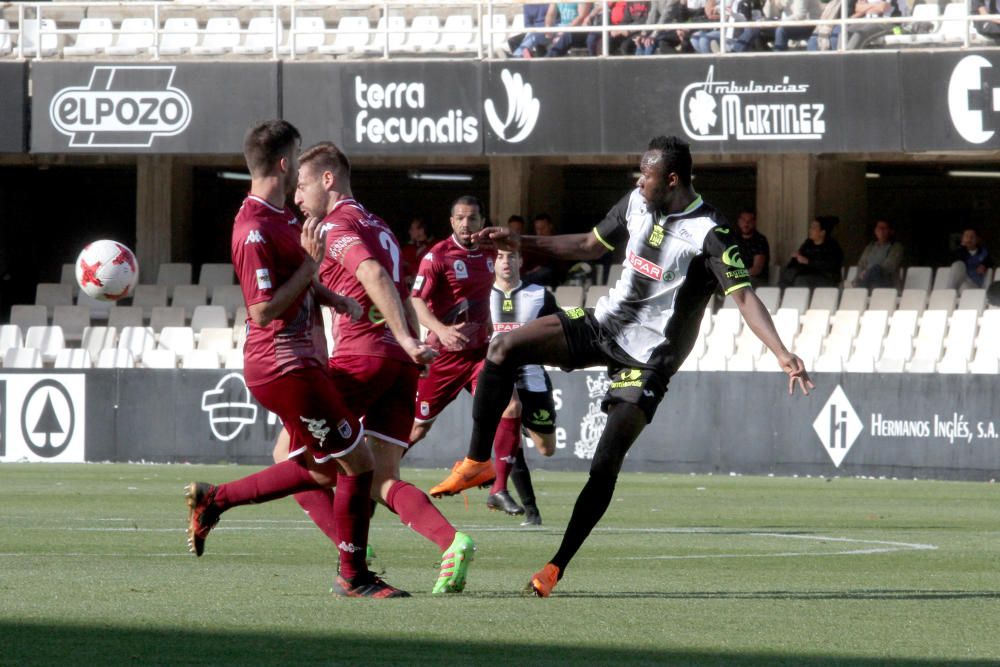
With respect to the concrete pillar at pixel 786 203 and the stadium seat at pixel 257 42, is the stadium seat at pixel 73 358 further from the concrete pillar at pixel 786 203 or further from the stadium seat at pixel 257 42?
the concrete pillar at pixel 786 203

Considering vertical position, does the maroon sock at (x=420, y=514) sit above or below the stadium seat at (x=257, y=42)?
below

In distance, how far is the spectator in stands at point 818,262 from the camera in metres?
23.8

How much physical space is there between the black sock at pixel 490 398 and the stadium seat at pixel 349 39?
18985mm

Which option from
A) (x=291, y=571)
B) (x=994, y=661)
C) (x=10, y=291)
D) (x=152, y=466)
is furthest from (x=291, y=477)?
(x=10, y=291)

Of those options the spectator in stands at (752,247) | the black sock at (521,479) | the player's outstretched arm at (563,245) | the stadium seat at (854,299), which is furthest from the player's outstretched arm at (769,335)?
the spectator in stands at (752,247)

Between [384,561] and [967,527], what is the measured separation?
16.9 feet

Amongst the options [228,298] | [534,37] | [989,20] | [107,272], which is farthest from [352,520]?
[228,298]

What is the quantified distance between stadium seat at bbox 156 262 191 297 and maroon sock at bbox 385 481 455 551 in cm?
2038

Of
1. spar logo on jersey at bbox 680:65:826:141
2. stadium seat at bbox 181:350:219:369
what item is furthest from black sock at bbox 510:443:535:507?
stadium seat at bbox 181:350:219:369

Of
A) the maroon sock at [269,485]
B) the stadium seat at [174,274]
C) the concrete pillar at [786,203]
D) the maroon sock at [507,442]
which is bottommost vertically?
the maroon sock at [507,442]

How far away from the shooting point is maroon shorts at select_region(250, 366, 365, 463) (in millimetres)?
7371

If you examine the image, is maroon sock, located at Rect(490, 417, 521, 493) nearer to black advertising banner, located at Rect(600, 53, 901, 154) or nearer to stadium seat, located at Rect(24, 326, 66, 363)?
black advertising banner, located at Rect(600, 53, 901, 154)

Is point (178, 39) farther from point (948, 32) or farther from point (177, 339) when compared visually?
point (948, 32)

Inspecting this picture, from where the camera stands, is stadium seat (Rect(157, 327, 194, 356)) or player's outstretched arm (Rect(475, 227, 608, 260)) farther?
stadium seat (Rect(157, 327, 194, 356))
